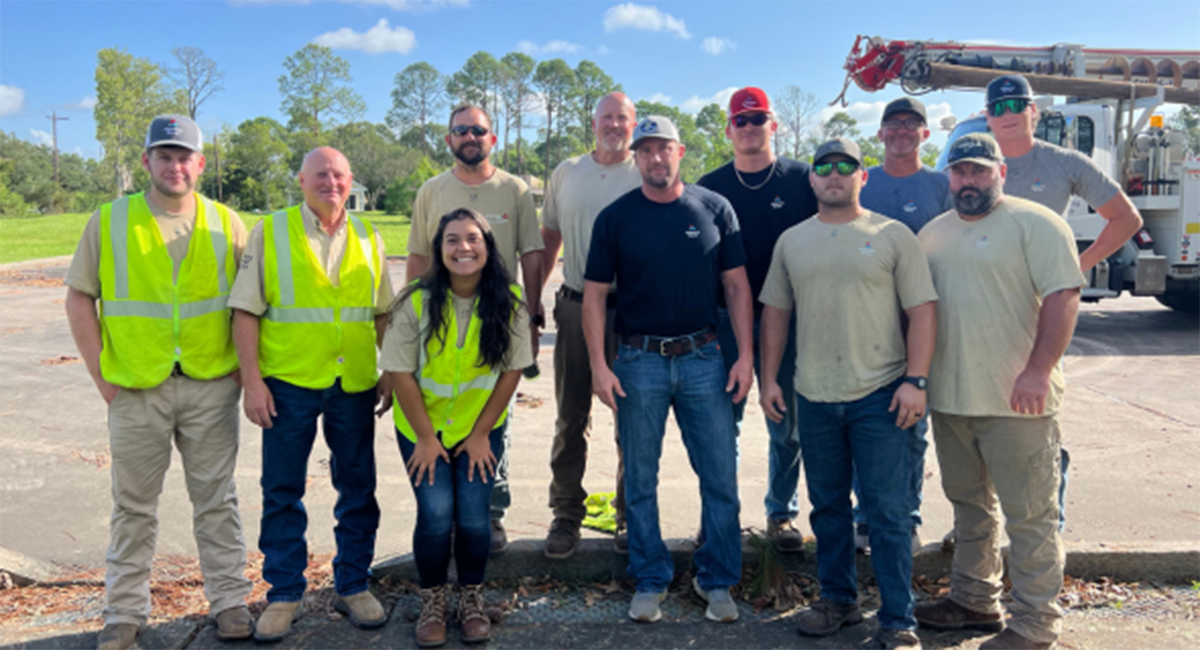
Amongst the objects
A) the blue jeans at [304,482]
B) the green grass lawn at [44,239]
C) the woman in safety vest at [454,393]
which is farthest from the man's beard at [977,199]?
the green grass lawn at [44,239]

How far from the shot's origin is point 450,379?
3.75 metres

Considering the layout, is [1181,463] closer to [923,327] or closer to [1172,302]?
[923,327]

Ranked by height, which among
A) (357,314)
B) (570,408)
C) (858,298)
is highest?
(858,298)

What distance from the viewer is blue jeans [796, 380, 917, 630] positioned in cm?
357

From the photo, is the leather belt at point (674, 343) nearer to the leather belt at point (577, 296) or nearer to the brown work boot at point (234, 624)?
the leather belt at point (577, 296)

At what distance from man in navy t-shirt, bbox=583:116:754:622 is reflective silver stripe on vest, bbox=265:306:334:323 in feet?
4.11

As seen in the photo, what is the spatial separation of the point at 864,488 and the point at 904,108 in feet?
6.64

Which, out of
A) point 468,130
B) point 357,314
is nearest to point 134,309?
point 357,314

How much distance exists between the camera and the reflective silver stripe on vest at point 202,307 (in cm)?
372

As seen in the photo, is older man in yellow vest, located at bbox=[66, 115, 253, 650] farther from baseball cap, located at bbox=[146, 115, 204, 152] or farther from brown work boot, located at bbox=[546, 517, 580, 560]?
brown work boot, located at bbox=[546, 517, 580, 560]

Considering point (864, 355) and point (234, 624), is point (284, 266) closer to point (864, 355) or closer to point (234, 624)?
point (234, 624)

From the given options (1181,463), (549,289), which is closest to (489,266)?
(1181,463)

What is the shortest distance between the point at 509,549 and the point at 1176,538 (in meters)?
4.06

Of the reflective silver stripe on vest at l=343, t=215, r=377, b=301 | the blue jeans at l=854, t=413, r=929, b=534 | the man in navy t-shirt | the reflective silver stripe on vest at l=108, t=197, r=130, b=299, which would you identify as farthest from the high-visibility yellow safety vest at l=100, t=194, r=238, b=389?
the blue jeans at l=854, t=413, r=929, b=534
